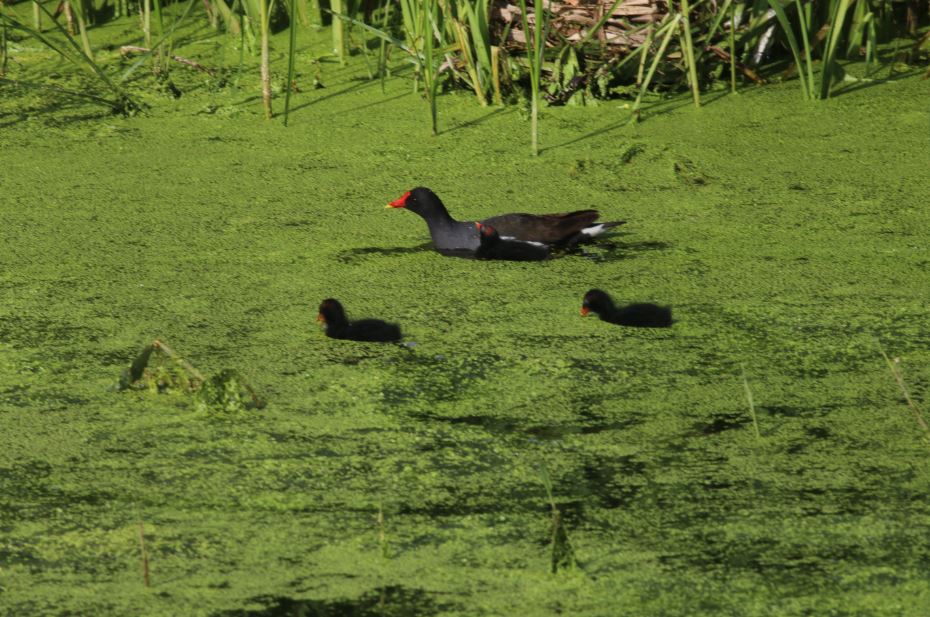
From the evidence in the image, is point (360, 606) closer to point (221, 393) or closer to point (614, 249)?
point (221, 393)

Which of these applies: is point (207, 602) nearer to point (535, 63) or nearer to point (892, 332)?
point (892, 332)

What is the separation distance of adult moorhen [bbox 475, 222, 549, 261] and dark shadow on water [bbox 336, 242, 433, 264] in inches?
10.5

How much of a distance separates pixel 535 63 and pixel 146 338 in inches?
76.2

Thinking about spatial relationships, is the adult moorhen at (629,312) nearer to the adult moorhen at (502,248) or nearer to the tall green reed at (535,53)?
the adult moorhen at (502,248)

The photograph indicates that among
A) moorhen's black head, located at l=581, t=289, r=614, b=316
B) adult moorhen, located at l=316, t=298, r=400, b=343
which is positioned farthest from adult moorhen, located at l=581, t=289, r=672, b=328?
adult moorhen, located at l=316, t=298, r=400, b=343

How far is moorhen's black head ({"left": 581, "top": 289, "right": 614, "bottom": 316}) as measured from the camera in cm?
371

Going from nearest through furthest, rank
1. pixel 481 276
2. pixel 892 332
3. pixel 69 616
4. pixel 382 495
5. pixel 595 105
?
1. pixel 69 616
2. pixel 382 495
3. pixel 892 332
4. pixel 481 276
5. pixel 595 105

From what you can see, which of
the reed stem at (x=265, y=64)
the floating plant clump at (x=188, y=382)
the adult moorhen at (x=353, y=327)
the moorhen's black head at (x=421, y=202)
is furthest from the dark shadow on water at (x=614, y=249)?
the reed stem at (x=265, y=64)

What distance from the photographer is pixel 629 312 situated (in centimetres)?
369

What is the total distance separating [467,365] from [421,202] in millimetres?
1131

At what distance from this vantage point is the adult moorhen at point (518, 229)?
4.32 meters

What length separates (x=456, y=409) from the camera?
3.23 m

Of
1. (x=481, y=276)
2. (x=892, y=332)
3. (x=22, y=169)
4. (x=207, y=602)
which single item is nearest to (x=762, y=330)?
(x=892, y=332)

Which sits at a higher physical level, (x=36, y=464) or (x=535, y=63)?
(x=535, y=63)
